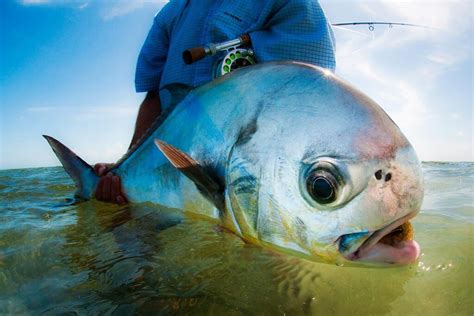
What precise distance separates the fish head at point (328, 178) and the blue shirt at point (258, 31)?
133cm

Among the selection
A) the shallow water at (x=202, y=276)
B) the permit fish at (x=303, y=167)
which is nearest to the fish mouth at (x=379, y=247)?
the permit fish at (x=303, y=167)

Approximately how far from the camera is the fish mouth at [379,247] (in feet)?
3.81

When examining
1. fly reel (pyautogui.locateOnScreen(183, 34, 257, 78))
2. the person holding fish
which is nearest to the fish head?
fly reel (pyautogui.locateOnScreen(183, 34, 257, 78))

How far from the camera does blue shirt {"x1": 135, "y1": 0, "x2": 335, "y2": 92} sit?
106 inches

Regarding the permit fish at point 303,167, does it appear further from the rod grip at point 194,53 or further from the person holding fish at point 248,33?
the person holding fish at point 248,33

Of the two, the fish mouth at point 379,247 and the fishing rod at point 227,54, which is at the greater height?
the fishing rod at point 227,54

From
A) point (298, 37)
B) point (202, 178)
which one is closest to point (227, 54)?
point (298, 37)

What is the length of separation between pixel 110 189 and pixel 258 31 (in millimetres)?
1521

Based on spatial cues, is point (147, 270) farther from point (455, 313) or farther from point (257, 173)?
point (455, 313)

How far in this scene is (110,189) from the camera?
2.46 metres

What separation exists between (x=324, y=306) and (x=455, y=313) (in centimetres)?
42

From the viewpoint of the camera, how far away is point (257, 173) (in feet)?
4.46

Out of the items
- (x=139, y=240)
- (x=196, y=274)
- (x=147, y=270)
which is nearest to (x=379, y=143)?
(x=196, y=274)

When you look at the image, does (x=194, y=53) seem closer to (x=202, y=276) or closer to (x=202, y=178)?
(x=202, y=178)
